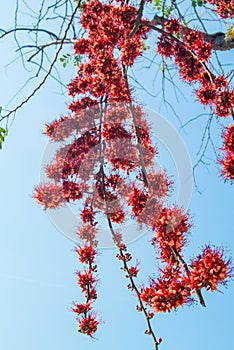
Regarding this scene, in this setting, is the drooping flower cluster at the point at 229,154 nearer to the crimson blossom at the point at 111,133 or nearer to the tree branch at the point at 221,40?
the crimson blossom at the point at 111,133

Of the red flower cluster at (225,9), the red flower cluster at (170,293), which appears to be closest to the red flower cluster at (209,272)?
the red flower cluster at (170,293)

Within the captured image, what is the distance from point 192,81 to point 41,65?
0.90 metres

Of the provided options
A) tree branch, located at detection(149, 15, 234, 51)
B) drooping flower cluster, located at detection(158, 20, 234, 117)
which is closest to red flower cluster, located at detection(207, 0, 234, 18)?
tree branch, located at detection(149, 15, 234, 51)

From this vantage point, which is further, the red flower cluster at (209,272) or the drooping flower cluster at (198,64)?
the drooping flower cluster at (198,64)

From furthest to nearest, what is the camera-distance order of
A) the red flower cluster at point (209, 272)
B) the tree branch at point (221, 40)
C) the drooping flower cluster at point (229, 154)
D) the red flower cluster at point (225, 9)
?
the tree branch at point (221, 40) → the red flower cluster at point (225, 9) → the drooping flower cluster at point (229, 154) → the red flower cluster at point (209, 272)

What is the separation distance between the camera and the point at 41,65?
265 centimetres

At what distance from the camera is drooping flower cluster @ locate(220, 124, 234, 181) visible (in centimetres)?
225

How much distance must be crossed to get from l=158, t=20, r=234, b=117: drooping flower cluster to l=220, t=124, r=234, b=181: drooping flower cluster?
109mm

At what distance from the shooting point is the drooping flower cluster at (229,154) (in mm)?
2246

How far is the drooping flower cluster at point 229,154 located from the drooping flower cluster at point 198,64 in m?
0.11

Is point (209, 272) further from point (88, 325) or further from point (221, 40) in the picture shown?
point (221, 40)

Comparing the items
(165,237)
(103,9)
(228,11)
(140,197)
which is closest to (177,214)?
(165,237)

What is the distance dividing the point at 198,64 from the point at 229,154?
699mm

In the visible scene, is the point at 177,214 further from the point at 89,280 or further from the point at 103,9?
the point at 103,9
